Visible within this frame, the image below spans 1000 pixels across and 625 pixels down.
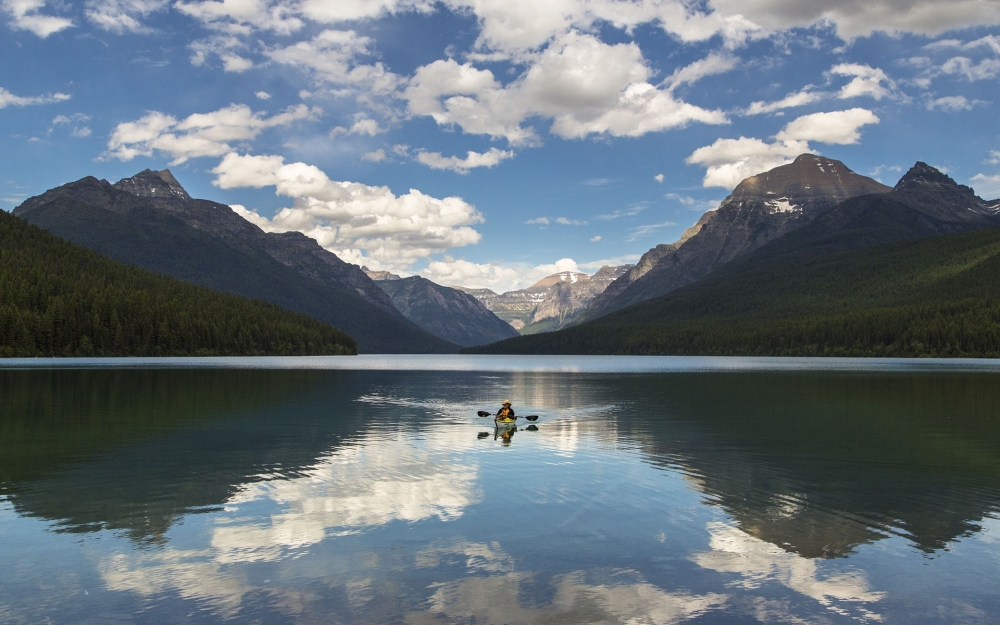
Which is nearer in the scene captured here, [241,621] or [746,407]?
[241,621]

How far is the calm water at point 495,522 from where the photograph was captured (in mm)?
18453

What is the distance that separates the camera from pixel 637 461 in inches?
1607

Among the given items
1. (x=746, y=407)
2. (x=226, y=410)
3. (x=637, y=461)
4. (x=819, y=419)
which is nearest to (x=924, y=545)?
(x=637, y=461)

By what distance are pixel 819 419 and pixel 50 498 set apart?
56.7 meters

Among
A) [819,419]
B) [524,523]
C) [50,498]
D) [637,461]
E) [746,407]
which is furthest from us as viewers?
[746,407]

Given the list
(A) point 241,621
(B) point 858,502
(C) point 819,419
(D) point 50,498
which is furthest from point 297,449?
(C) point 819,419

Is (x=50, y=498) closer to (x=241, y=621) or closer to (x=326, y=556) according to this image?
(x=326, y=556)

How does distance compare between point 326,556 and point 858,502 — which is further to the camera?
point 858,502

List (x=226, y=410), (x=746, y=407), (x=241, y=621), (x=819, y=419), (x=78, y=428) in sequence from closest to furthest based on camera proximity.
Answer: (x=241, y=621) → (x=78, y=428) → (x=819, y=419) → (x=226, y=410) → (x=746, y=407)

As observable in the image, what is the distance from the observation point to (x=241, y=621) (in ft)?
56.1

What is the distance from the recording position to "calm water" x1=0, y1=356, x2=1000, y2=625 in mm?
18453

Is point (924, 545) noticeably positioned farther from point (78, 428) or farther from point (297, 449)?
point (78, 428)

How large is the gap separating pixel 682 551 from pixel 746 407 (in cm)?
5573

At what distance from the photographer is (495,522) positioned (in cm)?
2681
